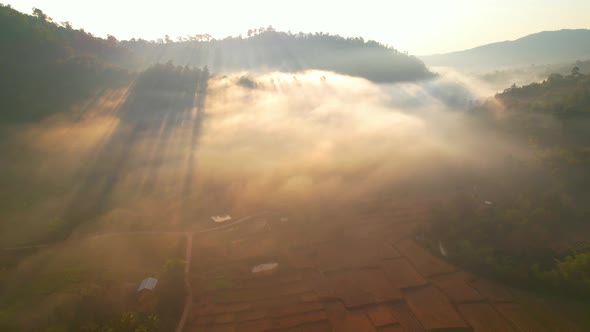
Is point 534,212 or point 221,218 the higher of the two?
point 534,212

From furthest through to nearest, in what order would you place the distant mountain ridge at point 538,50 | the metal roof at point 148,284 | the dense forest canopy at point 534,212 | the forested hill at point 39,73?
the distant mountain ridge at point 538,50, the forested hill at point 39,73, the dense forest canopy at point 534,212, the metal roof at point 148,284

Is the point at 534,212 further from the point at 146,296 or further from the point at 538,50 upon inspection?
the point at 538,50

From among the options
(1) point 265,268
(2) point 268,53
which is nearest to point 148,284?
(1) point 265,268

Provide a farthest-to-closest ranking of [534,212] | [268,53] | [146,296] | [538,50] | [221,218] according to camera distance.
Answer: [538,50] → [268,53] → [221,218] → [534,212] → [146,296]

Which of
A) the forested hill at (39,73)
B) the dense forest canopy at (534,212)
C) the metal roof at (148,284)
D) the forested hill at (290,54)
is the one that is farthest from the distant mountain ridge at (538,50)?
the metal roof at (148,284)

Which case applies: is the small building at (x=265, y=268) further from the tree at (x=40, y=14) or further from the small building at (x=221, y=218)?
the tree at (x=40, y=14)
